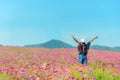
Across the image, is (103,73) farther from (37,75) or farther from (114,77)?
(37,75)

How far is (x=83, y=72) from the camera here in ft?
52.6

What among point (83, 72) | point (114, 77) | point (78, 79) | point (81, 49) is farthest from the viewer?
point (81, 49)

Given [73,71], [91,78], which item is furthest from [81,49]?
[91,78]

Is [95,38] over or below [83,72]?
over

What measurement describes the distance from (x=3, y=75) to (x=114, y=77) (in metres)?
4.10

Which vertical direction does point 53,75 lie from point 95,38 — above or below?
below

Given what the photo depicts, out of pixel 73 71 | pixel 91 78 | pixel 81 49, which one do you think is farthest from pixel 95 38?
pixel 91 78

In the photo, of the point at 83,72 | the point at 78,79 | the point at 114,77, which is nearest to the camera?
the point at 78,79

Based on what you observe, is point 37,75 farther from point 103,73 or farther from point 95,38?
point 95,38

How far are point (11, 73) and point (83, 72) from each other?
2.70m

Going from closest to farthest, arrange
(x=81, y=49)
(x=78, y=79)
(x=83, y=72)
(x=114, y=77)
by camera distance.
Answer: (x=78, y=79)
(x=114, y=77)
(x=83, y=72)
(x=81, y=49)

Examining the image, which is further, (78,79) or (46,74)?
(46,74)

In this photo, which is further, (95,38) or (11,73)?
(95,38)

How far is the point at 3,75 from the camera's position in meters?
16.2
